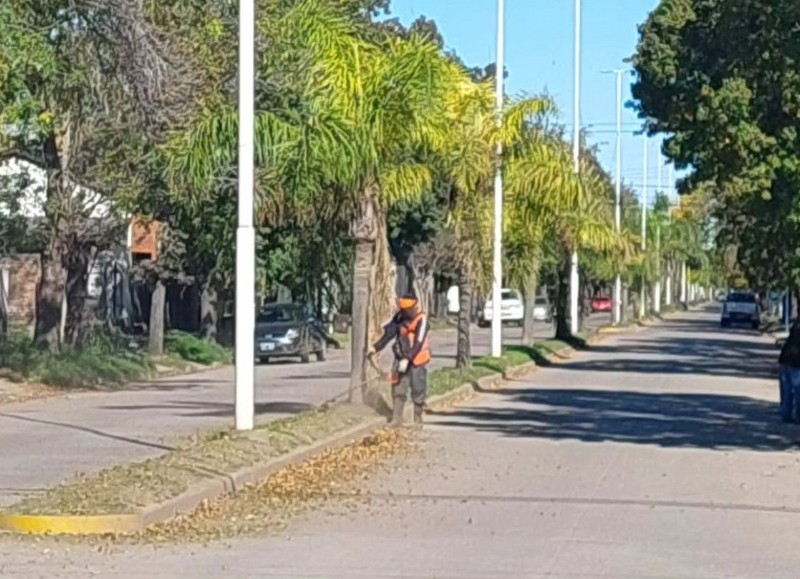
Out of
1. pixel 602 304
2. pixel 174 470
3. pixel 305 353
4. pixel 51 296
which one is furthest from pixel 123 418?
pixel 602 304

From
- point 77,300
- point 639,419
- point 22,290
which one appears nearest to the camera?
point 639,419

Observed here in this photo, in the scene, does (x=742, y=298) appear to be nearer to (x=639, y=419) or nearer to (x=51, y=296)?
(x=51, y=296)

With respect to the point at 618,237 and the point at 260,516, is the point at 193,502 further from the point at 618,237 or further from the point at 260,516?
the point at 618,237

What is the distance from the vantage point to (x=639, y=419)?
88.5 ft

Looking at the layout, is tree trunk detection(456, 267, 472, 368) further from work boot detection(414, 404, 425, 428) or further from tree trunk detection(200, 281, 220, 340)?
tree trunk detection(200, 281, 220, 340)

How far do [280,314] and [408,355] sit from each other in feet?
79.5

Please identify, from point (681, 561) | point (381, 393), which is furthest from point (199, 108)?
point (681, 561)

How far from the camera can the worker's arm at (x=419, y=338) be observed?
23.5 m

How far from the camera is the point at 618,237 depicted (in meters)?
46.3

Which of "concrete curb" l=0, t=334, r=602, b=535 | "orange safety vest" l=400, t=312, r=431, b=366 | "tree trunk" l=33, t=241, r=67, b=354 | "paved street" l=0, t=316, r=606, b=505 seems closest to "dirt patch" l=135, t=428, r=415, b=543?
"concrete curb" l=0, t=334, r=602, b=535

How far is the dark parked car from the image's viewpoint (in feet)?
153

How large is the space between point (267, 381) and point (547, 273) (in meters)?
22.4

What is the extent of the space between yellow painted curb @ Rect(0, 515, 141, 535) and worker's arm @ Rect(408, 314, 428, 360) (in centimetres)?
1029

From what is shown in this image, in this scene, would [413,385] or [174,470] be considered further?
[413,385]
